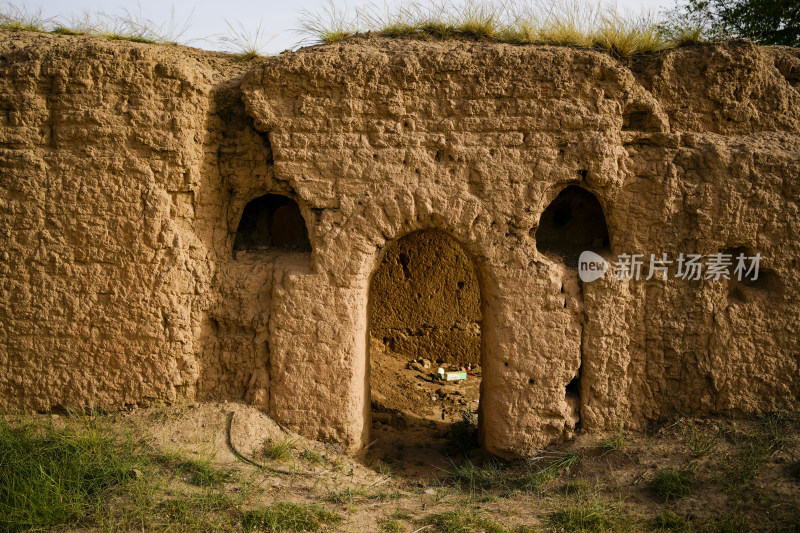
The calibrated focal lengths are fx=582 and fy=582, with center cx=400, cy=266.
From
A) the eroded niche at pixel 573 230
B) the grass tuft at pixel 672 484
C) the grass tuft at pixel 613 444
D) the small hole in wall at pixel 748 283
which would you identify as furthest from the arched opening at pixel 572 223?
the grass tuft at pixel 672 484

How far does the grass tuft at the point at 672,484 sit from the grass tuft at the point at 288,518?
81.9 inches

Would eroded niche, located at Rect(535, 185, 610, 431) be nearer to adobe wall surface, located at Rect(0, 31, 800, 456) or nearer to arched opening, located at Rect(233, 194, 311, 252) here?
adobe wall surface, located at Rect(0, 31, 800, 456)

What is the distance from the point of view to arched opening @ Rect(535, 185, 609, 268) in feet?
16.1

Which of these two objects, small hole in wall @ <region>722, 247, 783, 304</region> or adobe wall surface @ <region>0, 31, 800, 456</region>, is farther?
small hole in wall @ <region>722, 247, 783, 304</region>

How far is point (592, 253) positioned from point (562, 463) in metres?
1.56

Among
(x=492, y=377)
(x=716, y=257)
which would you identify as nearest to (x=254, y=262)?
(x=492, y=377)

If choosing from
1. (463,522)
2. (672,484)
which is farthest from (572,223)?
(463,522)

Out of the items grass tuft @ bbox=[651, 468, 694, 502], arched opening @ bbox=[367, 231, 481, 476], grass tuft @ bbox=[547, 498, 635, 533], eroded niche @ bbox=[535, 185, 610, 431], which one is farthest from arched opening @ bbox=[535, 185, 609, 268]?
arched opening @ bbox=[367, 231, 481, 476]

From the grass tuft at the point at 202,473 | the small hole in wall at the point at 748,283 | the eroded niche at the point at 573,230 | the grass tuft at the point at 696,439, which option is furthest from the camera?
the eroded niche at the point at 573,230

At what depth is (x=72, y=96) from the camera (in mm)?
4223

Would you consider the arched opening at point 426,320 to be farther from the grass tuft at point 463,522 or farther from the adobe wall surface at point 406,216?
the grass tuft at point 463,522

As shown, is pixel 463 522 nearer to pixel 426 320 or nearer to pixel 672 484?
pixel 672 484


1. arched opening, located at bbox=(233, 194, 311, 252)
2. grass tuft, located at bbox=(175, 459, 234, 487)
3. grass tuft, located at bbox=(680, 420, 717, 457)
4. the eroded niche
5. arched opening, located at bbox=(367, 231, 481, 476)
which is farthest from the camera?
arched opening, located at bbox=(367, 231, 481, 476)

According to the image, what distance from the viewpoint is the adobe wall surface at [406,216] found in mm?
4238
